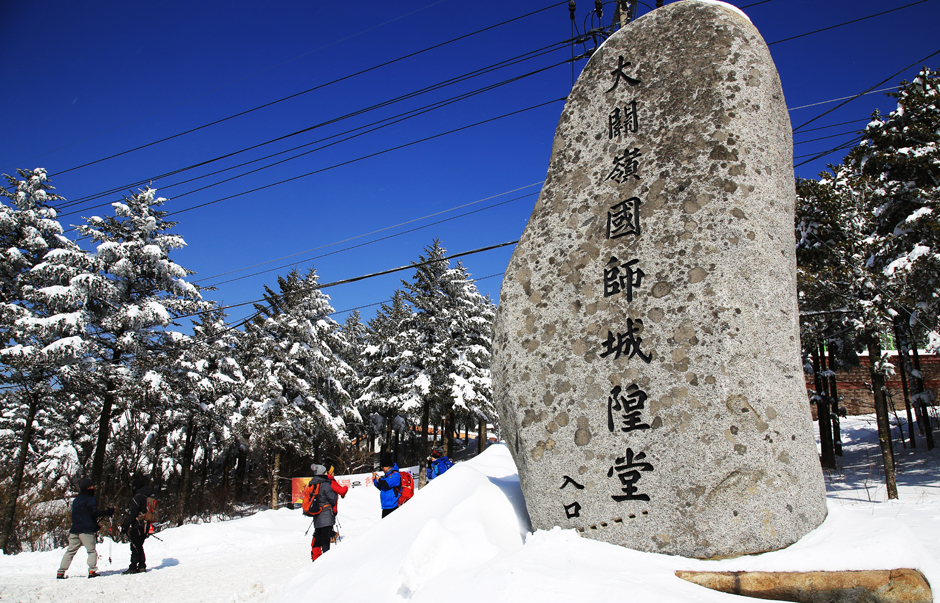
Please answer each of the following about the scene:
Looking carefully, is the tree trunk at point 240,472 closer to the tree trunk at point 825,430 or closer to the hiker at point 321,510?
the hiker at point 321,510

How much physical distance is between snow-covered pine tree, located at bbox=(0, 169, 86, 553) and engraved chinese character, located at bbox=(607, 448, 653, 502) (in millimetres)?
15903

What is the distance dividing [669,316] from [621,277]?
0.55 meters

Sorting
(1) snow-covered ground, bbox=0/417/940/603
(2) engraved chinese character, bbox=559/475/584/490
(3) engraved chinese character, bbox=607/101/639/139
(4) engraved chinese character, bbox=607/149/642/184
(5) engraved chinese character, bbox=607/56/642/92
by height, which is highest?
(5) engraved chinese character, bbox=607/56/642/92

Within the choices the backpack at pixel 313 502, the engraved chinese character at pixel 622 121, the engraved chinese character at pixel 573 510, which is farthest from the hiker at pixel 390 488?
the engraved chinese character at pixel 622 121

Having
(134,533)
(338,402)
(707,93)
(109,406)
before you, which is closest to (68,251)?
(109,406)

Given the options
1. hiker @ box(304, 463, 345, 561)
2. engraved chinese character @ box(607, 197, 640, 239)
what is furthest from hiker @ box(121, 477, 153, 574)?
engraved chinese character @ box(607, 197, 640, 239)

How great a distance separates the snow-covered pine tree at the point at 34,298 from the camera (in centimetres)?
1382

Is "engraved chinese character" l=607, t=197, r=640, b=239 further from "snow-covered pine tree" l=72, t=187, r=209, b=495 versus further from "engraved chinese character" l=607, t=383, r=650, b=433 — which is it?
"snow-covered pine tree" l=72, t=187, r=209, b=495

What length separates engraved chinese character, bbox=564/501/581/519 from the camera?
402cm

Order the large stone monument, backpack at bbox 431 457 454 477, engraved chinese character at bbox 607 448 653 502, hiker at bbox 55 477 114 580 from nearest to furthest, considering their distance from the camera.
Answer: the large stone monument
engraved chinese character at bbox 607 448 653 502
hiker at bbox 55 477 114 580
backpack at bbox 431 457 454 477

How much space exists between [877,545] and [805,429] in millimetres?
829

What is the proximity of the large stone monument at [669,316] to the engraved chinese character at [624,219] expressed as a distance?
0.04 feet

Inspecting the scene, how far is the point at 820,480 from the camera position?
3.85 meters

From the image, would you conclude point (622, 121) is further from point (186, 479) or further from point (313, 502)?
point (186, 479)
